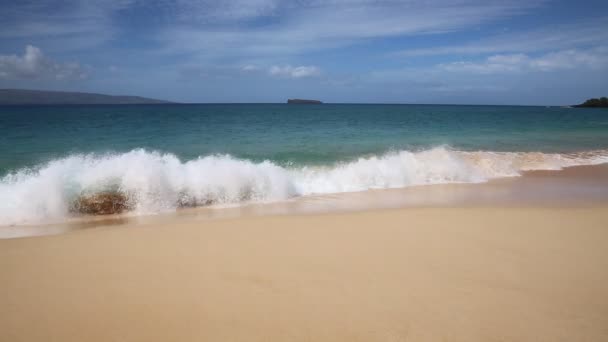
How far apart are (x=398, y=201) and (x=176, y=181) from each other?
190 inches

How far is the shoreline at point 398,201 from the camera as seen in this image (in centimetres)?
596

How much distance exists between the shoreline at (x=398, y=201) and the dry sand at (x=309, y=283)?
114 cm

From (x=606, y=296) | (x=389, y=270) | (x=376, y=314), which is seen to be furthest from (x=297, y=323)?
(x=606, y=296)

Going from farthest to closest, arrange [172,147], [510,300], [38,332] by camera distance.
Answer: [172,147] < [510,300] < [38,332]

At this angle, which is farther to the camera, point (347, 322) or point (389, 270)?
point (389, 270)

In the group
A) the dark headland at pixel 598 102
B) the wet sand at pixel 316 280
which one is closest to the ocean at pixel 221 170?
the wet sand at pixel 316 280

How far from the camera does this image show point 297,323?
2.73m

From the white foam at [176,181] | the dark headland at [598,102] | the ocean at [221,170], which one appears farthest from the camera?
the dark headland at [598,102]

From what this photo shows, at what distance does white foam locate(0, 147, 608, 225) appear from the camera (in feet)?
21.0

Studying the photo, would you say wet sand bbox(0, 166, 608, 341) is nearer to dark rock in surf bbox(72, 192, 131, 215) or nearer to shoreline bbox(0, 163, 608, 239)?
shoreline bbox(0, 163, 608, 239)

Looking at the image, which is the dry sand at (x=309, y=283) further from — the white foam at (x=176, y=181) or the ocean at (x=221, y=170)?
the ocean at (x=221, y=170)

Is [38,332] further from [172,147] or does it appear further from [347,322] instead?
[172,147]

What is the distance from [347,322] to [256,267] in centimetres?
127

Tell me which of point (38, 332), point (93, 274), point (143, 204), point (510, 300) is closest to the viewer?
point (38, 332)
